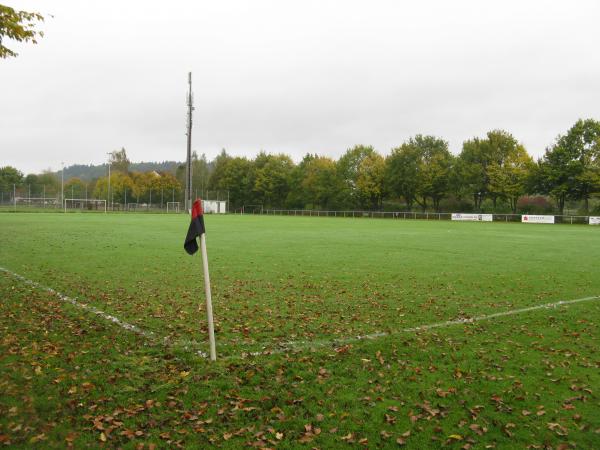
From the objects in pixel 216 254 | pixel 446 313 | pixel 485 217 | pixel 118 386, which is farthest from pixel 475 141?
pixel 118 386

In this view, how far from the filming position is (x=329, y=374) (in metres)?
5.23

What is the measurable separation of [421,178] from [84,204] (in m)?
53.1

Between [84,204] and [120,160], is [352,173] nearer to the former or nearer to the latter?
[84,204]

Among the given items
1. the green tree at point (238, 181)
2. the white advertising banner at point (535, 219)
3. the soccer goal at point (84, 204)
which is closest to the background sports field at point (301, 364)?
the white advertising banner at point (535, 219)

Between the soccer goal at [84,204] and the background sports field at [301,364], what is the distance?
214 ft

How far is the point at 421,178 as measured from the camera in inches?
2817

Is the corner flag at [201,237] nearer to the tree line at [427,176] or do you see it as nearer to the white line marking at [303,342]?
the white line marking at [303,342]

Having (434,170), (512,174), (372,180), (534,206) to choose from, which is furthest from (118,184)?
(534,206)

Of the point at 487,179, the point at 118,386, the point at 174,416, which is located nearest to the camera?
the point at 174,416

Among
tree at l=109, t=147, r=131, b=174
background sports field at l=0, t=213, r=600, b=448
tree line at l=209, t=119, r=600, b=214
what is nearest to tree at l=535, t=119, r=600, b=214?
tree line at l=209, t=119, r=600, b=214

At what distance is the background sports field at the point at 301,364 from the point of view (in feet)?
13.4

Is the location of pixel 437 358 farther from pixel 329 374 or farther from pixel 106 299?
pixel 106 299

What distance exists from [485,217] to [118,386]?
61270 mm

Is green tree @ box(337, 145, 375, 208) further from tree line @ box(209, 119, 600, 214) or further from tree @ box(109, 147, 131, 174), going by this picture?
tree @ box(109, 147, 131, 174)
